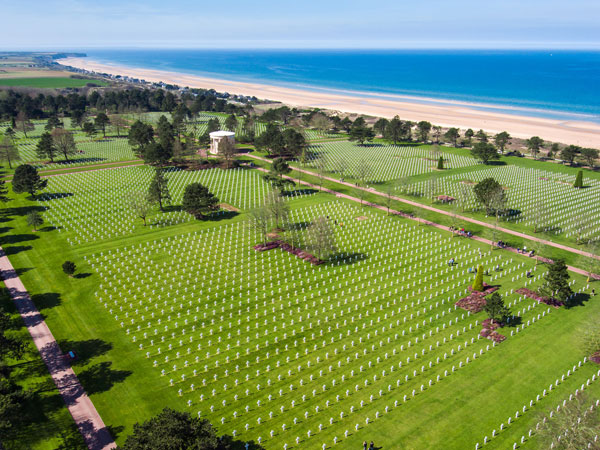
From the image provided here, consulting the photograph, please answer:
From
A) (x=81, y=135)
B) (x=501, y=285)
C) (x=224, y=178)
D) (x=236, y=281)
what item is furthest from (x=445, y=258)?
(x=81, y=135)

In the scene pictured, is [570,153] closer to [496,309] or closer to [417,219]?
[417,219]

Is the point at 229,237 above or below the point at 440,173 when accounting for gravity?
below

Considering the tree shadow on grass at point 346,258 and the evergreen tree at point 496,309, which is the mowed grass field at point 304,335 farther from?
the evergreen tree at point 496,309

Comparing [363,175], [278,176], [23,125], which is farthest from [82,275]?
[23,125]

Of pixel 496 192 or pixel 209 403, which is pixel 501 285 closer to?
pixel 496 192

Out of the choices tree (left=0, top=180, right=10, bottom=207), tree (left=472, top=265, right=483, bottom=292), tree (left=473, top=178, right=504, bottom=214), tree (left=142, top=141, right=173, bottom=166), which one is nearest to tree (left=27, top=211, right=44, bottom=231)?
tree (left=0, top=180, right=10, bottom=207)

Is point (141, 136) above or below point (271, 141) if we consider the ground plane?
below
